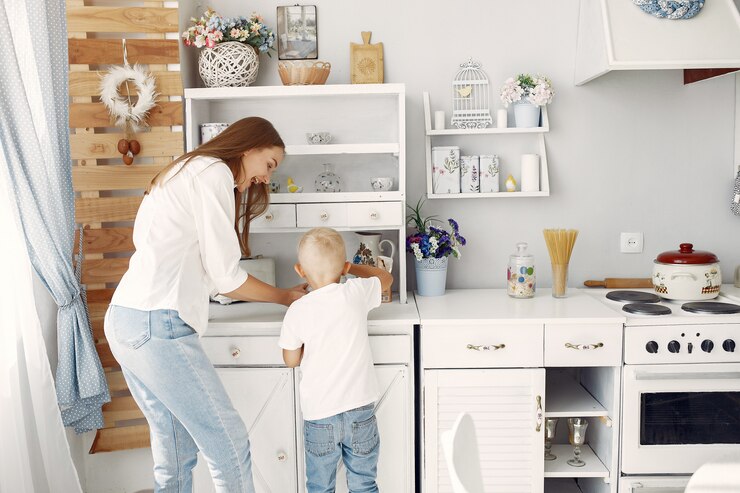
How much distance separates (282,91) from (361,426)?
A: 4.13 ft

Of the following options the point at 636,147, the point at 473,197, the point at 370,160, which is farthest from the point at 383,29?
the point at 636,147

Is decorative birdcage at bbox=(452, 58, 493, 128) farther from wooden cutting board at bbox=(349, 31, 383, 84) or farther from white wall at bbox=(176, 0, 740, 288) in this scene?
wooden cutting board at bbox=(349, 31, 383, 84)

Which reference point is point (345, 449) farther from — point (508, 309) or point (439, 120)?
point (439, 120)

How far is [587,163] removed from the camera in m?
3.02

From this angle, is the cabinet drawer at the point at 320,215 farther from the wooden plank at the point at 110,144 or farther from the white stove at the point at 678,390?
the white stove at the point at 678,390

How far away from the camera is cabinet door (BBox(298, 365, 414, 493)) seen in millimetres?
2516

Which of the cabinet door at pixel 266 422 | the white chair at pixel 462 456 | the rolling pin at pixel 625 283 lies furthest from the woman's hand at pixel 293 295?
the rolling pin at pixel 625 283

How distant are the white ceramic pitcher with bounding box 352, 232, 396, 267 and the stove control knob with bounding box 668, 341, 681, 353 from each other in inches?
41.8

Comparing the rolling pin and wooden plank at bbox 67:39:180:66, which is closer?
wooden plank at bbox 67:39:180:66

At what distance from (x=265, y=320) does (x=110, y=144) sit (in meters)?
0.92

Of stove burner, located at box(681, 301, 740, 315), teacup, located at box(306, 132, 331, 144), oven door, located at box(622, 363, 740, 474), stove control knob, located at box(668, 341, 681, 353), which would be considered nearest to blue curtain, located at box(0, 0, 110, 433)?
teacup, located at box(306, 132, 331, 144)

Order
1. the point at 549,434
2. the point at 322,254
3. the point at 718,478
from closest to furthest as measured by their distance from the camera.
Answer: the point at 718,478 < the point at 322,254 < the point at 549,434

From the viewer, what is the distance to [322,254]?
7.63 ft

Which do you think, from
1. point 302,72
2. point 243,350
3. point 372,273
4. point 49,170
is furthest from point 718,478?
point 49,170
